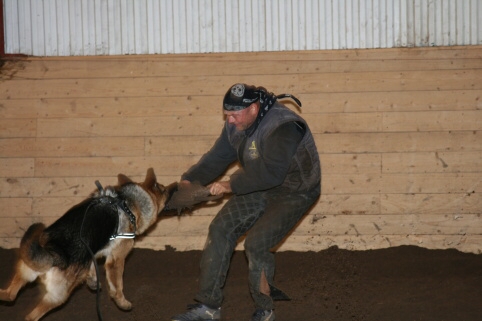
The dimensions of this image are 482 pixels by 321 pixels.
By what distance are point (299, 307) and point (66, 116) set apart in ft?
11.6

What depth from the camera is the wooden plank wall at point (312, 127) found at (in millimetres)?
7324

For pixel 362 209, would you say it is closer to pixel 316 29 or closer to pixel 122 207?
pixel 316 29

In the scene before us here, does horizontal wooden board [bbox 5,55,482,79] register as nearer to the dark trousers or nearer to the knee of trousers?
the dark trousers

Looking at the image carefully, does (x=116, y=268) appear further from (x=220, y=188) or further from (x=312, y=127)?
(x=312, y=127)

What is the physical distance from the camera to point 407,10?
7340 millimetres

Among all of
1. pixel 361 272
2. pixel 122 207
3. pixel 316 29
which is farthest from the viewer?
pixel 316 29

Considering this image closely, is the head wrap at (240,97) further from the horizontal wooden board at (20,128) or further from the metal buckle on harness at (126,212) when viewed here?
the horizontal wooden board at (20,128)

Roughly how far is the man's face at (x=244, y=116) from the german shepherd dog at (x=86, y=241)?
1150 millimetres

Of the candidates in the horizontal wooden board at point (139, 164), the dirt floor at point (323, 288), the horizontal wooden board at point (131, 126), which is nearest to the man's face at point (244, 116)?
the dirt floor at point (323, 288)

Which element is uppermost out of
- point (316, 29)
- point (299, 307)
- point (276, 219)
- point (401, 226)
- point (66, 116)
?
point (316, 29)

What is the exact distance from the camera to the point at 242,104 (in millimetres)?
5289

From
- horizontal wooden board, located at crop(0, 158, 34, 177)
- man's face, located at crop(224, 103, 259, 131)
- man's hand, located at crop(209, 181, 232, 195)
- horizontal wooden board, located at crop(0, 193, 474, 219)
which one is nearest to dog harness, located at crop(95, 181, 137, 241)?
man's hand, located at crop(209, 181, 232, 195)

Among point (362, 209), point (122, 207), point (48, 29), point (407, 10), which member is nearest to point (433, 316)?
point (362, 209)

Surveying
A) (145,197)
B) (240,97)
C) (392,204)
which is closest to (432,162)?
(392,204)
